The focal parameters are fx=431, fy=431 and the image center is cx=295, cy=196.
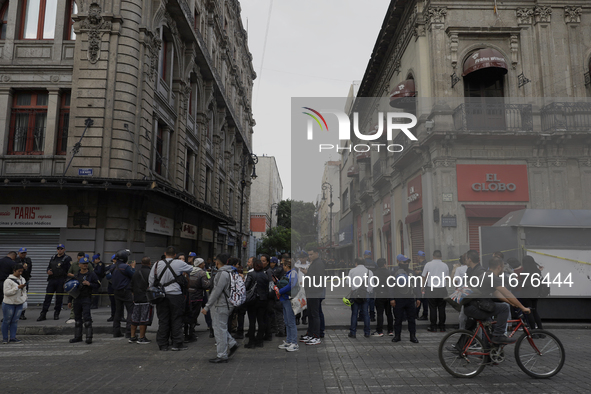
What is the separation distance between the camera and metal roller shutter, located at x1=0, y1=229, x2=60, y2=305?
15789 mm

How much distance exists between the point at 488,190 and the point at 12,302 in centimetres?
1540

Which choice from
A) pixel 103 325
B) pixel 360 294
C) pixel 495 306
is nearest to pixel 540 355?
pixel 495 306

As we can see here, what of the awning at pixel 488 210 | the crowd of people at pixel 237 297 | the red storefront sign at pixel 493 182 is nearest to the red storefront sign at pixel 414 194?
the red storefront sign at pixel 493 182

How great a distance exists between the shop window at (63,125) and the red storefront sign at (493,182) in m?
15.2

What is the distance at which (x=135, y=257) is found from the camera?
16062 millimetres

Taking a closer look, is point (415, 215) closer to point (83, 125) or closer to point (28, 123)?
point (83, 125)

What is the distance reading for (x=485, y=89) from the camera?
59.1ft

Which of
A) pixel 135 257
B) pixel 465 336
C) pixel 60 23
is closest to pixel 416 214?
pixel 135 257

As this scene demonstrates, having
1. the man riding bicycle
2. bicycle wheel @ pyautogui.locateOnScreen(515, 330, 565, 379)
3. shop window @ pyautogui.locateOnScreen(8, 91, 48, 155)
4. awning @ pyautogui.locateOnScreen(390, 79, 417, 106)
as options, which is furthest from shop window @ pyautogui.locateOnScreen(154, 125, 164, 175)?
bicycle wheel @ pyautogui.locateOnScreen(515, 330, 565, 379)

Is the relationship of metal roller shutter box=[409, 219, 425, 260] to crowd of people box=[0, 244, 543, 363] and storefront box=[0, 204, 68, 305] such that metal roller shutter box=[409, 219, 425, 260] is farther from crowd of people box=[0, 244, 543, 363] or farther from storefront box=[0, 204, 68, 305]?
storefront box=[0, 204, 68, 305]

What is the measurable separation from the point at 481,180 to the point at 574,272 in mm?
5974

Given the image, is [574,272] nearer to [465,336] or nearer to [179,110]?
[465,336]

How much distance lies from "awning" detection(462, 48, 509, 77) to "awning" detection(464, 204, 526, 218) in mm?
5271

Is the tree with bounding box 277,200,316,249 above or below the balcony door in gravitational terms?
below
